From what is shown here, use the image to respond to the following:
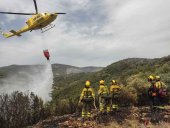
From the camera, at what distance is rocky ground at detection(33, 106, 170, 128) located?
18.1 m

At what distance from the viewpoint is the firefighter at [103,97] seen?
1983 cm

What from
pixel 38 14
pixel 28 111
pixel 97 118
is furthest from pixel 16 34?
pixel 97 118

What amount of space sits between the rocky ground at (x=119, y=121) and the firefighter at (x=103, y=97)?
0.49m

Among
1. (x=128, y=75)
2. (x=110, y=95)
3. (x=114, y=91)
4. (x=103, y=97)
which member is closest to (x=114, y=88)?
(x=114, y=91)

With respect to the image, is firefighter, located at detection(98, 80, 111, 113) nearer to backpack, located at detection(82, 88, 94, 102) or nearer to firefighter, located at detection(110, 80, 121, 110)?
firefighter, located at detection(110, 80, 121, 110)

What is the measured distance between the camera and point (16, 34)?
42.6 metres

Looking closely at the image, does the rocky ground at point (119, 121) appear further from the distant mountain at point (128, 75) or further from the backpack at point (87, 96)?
the distant mountain at point (128, 75)

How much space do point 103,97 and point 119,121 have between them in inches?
74.3

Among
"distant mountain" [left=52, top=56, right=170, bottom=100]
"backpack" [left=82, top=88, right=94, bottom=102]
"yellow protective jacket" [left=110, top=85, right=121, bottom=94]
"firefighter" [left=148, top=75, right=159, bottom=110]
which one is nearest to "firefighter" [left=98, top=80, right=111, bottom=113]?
"yellow protective jacket" [left=110, top=85, right=121, bottom=94]

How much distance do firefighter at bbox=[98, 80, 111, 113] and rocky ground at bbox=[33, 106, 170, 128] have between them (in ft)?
1.61

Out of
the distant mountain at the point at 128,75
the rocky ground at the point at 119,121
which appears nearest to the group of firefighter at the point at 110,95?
the rocky ground at the point at 119,121

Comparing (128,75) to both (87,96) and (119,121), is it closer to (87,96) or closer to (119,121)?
(119,121)

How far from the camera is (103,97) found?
782 inches

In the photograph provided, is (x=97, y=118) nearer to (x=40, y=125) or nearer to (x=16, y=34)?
(x=40, y=125)
